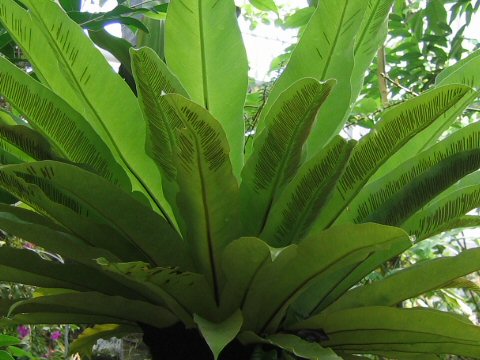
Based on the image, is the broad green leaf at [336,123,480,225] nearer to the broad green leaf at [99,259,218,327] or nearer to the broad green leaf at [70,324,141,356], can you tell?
the broad green leaf at [99,259,218,327]

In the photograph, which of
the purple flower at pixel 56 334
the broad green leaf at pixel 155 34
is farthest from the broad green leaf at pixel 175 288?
the purple flower at pixel 56 334

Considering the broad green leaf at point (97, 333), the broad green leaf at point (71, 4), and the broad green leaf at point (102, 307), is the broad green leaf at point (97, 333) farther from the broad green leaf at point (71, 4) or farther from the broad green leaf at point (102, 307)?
the broad green leaf at point (71, 4)

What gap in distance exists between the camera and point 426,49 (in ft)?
7.47

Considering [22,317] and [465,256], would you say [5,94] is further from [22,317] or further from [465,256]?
[465,256]

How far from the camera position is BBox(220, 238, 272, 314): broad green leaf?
1.92 ft

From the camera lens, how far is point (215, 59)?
0.73 metres

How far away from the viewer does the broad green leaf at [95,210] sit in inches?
24.2

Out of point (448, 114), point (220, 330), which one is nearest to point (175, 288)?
point (220, 330)

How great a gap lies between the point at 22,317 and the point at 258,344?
12.2 inches

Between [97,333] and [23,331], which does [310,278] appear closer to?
[97,333]

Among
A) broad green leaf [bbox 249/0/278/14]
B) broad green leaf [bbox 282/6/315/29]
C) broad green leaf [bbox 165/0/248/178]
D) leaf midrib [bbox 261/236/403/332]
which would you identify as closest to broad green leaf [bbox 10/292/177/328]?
leaf midrib [bbox 261/236/403/332]

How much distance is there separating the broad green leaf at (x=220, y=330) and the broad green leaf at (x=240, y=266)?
19 mm

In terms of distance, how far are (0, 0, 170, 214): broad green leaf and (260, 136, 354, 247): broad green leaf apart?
0.52 feet

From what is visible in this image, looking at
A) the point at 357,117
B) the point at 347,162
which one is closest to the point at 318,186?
the point at 347,162
